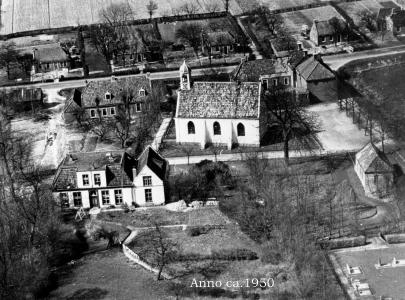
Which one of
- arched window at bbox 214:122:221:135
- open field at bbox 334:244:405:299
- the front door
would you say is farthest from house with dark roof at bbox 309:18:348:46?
open field at bbox 334:244:405:299

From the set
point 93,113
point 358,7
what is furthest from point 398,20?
point 93,113

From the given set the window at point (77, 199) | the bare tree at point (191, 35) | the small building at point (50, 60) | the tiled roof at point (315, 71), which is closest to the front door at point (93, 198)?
the window at point (77, 199)

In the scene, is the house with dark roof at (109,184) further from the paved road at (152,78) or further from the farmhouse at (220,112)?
the paved road at (152,78)

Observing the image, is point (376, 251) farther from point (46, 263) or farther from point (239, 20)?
point (239, 20)

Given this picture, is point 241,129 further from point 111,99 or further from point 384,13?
point 384,13

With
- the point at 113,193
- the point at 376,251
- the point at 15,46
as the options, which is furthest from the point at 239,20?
the point at 376,251

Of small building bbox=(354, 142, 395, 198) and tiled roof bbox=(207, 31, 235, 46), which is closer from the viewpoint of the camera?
small building bbox=(354, 142, 395, 198)

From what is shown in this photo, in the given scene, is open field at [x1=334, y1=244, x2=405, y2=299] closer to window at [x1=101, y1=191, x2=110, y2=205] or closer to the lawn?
the lawn
